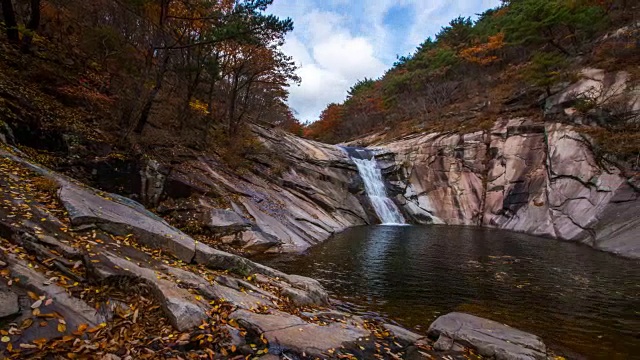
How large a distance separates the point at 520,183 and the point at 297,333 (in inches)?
1083

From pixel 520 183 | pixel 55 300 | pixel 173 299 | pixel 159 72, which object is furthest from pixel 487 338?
pixel 520 183

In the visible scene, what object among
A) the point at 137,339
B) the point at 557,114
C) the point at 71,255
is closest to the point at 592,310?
the point at 137,339

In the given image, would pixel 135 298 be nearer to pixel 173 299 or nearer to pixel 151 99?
pixel 173 299

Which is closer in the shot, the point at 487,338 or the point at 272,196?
the point at 487,338

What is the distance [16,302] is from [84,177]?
9.21 meters

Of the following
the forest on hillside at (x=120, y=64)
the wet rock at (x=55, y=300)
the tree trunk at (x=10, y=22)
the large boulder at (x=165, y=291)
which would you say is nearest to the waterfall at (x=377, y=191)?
the forest on hillside at (x=120, y=64)

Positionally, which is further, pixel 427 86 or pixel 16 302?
pixel 427 86

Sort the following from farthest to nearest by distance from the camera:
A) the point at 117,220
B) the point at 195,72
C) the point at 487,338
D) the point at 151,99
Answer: the point at 195,72 → the point at 151,99 → the point at 117,220 → the point at 487,338

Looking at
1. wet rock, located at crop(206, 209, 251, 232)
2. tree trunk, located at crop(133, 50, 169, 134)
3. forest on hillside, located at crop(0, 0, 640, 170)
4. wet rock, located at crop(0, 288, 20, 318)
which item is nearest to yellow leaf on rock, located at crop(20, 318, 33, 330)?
wet rock, located at crop(0, 288, 20, 318)

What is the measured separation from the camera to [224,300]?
5680 millimetres

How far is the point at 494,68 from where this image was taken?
44844 millimetres

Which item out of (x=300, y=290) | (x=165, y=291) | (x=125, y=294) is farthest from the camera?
(x=300, y=290)

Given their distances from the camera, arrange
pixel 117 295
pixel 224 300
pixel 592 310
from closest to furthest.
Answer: pixel 117 295 < pixel 224 300 < pixel 592 310

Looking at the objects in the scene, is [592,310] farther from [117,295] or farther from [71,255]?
[71,255]
